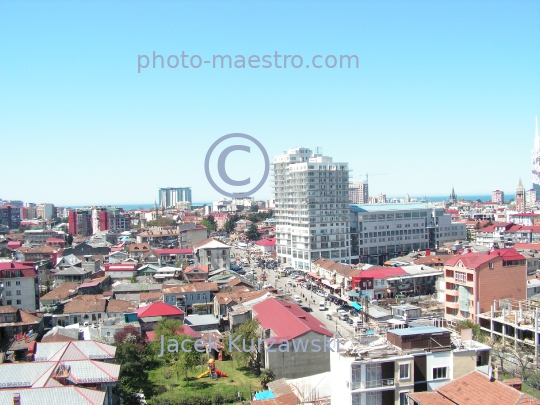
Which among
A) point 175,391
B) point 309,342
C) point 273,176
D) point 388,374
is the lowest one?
point 175,391

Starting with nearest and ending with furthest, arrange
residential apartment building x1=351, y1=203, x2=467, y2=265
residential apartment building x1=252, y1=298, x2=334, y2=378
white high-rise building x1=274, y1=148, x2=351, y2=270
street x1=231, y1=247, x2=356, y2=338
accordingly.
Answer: residential apartment building x1=252, y1=298, x2=334, y2=378 → street x1=231, y1=247, x2=356, y2=338 → white high-rise building x1=274, y1=148, x2=351, y2=270 → residential apartment building x1=351, y1=203, x2=467, y2=265

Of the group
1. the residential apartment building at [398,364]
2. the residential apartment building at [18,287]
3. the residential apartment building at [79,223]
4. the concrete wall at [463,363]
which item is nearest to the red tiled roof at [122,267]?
the residential apartment building at [18,287]

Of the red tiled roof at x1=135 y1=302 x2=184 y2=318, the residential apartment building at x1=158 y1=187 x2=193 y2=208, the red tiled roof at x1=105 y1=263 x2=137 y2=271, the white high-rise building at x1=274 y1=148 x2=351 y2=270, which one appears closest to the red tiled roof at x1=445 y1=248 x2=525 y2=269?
the red tiled roof at x1=135 y1=302 x2=184 y2=318

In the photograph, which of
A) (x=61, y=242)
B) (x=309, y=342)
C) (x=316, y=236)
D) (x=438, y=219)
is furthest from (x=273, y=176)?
(x=309, y=342)

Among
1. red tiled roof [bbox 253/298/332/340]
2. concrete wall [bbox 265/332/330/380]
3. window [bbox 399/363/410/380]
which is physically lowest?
concrete wall [bbox 265/332/330/380]

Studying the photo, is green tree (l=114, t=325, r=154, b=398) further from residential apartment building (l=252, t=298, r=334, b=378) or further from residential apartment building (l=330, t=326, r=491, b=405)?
residential apartment building (l=330, t=326, r=491, b=405)

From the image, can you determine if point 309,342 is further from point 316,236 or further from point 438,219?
point 438,219
